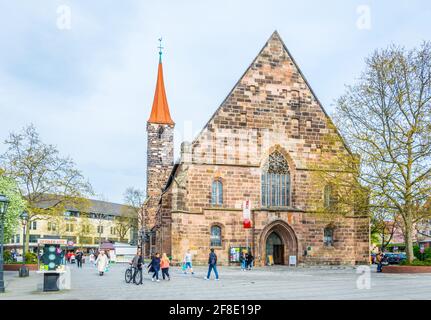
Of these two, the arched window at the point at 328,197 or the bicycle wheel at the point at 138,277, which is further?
the arched window at the point at 328,197

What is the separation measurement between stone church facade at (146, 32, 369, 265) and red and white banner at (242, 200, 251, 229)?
1392 millimetres

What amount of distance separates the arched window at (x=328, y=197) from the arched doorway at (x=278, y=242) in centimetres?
324

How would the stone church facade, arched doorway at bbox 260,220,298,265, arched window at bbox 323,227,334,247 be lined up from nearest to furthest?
the stone church facade → arched doorway at bbox 260,220,298,265 → arched window at bbox 323,227,334,247

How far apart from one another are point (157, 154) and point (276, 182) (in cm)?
2585

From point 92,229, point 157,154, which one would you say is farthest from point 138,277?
point 92,229

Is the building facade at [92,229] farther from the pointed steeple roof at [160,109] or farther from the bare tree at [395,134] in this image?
the bare tree at [395,134]

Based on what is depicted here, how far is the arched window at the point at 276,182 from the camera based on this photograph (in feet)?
134

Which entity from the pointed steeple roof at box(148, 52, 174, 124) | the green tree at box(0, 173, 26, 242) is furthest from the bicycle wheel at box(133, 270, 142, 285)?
the pointed steeple roof at box(148, 52, 174, 124)

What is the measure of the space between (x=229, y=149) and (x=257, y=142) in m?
2.28

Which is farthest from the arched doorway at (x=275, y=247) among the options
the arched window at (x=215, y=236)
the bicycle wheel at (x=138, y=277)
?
the bicycle wheel at (x=138, y=277)

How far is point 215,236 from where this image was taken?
129 ft

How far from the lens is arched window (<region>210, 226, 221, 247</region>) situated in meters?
39.2

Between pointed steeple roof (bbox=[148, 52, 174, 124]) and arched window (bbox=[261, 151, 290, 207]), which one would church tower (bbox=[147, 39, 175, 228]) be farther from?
arched window (bbox=[261, 151, 290, 207])

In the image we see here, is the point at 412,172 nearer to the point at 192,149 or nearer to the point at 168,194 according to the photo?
the point at 192,149
